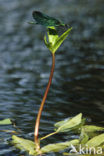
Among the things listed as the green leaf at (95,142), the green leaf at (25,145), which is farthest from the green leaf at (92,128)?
the green leaf at (25,145)

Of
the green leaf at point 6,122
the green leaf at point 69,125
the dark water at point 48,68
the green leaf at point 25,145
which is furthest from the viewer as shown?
the dark water at point 48,68

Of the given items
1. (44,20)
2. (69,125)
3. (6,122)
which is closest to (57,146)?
(69,125)

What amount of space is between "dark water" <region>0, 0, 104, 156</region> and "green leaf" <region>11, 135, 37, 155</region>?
30 mm

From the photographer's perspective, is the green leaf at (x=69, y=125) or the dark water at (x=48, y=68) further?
the dark water at (x=48, y=68)

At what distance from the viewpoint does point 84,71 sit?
3.22m

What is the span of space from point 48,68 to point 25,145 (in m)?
2.06

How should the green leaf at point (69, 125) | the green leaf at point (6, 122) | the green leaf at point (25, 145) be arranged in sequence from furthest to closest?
the green leaf at point (6, 122)
the green leaf at point (69, 125)
the green leaf at point (25, 145)

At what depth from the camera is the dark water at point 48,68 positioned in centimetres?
187

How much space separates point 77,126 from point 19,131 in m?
0.28

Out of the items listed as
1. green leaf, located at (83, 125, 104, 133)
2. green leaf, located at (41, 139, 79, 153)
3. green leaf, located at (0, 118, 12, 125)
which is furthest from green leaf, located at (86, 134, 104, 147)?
green leaf, located at (0, 118, 12, 125)

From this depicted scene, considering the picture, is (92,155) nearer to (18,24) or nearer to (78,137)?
(78,137)

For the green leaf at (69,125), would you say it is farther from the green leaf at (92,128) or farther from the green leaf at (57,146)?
the green leaf at (57,146)

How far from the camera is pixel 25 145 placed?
134cm

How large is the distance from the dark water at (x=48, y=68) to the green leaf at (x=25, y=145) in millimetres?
30
